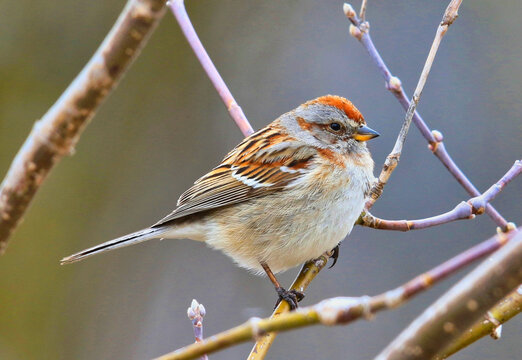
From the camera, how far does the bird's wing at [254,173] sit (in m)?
3.73

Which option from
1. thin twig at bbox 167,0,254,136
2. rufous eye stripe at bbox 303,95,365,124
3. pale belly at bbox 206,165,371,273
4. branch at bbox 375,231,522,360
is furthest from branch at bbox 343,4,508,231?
branch at bbox 375,231,522,360

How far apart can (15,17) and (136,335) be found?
3.16 metres

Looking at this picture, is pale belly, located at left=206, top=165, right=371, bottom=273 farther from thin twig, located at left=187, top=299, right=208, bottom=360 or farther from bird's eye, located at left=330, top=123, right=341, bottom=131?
thin twig, located at left=187, top=299, right=208, bottom=360

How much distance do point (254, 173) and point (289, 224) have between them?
44 cm

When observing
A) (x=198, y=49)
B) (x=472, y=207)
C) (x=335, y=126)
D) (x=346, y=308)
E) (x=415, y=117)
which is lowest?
(x=346, y=308)

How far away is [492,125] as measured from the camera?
6.26 m

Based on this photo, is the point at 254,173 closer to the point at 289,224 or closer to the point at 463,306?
the point at 289,224

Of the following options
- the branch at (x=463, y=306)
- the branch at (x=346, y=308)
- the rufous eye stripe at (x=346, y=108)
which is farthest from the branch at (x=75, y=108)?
the rufous eye stripe at (x=346, y=108)

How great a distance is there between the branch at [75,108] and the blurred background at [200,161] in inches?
174

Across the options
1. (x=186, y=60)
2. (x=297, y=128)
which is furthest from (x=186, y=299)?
(x=297, y=128)

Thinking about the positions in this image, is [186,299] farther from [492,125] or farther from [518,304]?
[518,304]

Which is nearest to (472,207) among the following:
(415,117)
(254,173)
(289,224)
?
(415,117)

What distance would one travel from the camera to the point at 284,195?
365 centimetres

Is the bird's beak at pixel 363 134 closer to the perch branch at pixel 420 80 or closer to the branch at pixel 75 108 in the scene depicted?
the perch branch at pixel 420 80
